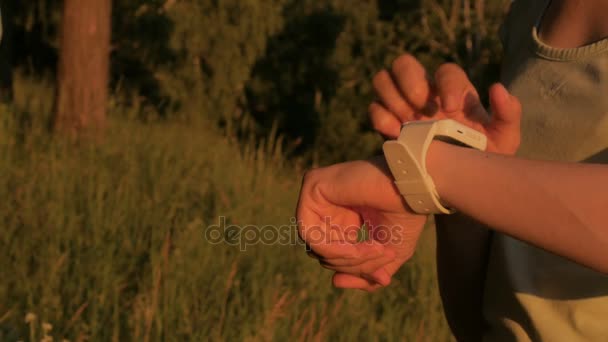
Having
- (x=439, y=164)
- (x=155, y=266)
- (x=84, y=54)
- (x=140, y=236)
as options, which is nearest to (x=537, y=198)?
(x=439, y=164)

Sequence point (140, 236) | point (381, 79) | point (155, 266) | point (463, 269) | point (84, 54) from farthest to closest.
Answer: point (84, 54) < point (140, 236) < point (155, 266) < point (463, 269) < point (381, 79)

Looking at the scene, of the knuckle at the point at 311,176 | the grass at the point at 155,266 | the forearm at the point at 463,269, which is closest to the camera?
the knuckle at the point at 311,176

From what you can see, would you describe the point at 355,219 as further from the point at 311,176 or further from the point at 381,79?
the point at 381,79

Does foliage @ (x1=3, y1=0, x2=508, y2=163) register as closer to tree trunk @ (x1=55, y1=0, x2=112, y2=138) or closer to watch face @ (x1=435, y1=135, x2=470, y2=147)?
tree trunk @ (x1=55, y1=0, x2=112, y2=138)

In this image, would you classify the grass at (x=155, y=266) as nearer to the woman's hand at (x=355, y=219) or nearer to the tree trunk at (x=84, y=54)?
the woman's hand at (x=355, y=219)

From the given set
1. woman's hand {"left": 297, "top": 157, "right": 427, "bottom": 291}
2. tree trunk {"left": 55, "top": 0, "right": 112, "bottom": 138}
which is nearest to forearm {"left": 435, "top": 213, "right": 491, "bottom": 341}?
woman's hand {"left": 297, "top": 157, "right": 427, "bottom": 291}

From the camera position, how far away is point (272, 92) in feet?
50.1

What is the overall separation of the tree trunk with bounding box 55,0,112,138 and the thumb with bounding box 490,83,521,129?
471 centimetres

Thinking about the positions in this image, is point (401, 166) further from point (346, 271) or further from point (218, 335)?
point (218, 335)

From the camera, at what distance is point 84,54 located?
5.91 metres

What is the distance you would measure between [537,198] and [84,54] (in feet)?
17.7

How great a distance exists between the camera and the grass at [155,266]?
2.36 m

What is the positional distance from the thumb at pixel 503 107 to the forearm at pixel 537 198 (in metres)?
0.10

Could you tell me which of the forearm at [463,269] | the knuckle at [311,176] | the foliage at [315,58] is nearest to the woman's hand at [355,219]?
the knuckle at [311,176]
